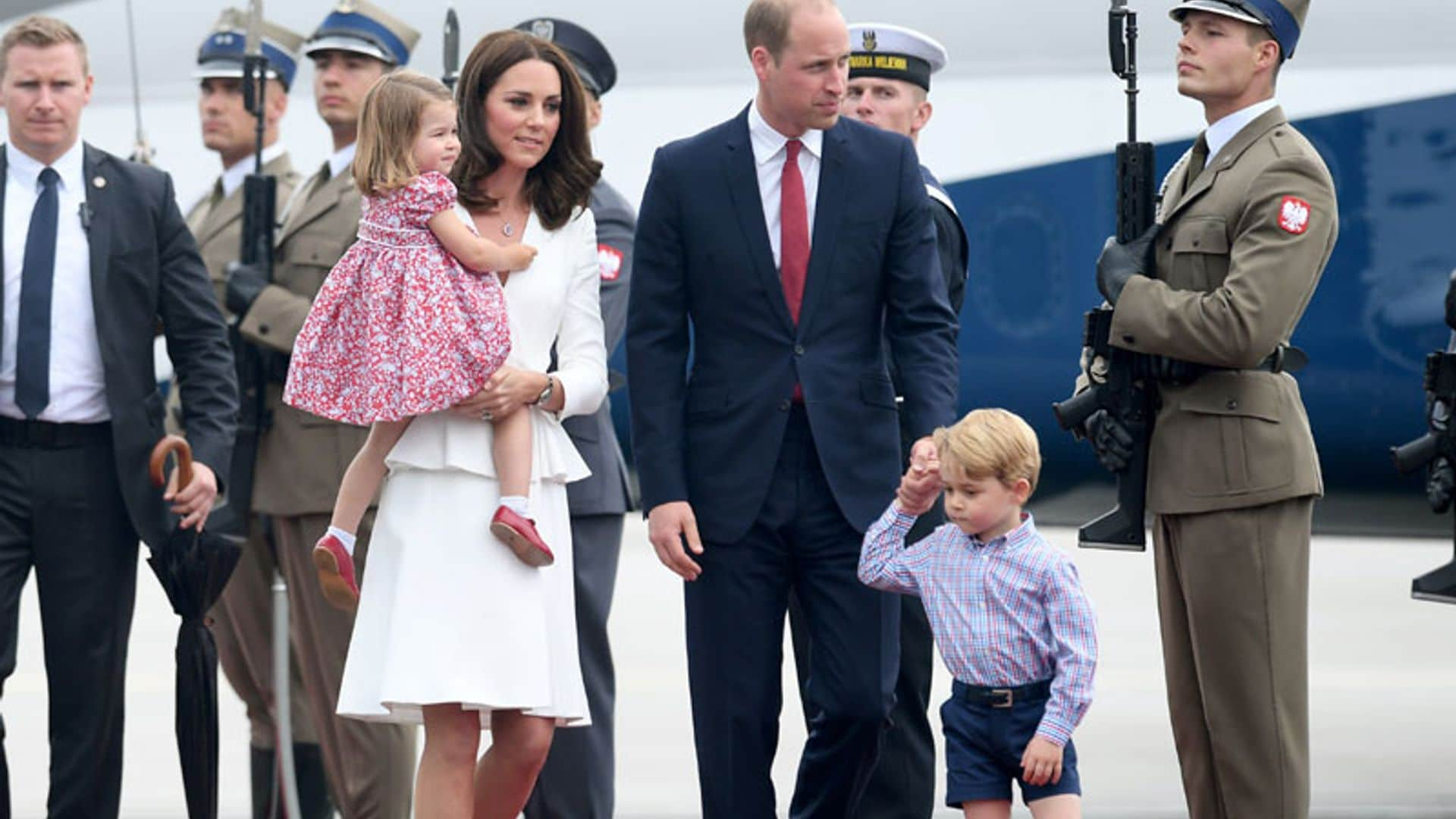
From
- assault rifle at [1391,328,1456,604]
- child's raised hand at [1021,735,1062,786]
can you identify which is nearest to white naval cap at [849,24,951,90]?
assault rifle at [1391,328,1456,604]

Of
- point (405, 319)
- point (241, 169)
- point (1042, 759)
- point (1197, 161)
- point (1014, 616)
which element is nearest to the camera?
point (1042, 759)

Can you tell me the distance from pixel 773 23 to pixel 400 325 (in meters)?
0.84

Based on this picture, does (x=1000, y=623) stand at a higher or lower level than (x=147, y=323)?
lower

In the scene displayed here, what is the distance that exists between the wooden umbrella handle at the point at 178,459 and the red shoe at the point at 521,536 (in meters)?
0.87

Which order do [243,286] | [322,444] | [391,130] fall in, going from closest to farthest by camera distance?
[391,130] → [322,444] → [243,286]

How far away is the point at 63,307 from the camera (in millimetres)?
5004

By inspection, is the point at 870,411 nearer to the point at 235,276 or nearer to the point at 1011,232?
the point at 235,276

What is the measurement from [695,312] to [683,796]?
1.75 meters

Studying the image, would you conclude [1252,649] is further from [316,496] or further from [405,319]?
[316,496]

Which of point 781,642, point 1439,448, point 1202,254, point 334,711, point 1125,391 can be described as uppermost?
point 1202,254

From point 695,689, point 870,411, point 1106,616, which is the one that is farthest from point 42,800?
point 1106,616

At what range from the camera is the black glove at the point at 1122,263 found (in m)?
4.65

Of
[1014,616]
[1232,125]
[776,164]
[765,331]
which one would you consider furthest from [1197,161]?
[1014,616]

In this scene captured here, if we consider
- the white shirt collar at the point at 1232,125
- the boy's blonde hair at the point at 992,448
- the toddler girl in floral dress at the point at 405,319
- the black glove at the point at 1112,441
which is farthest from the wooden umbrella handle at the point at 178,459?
the white shirt collar at the point at 1232,125
